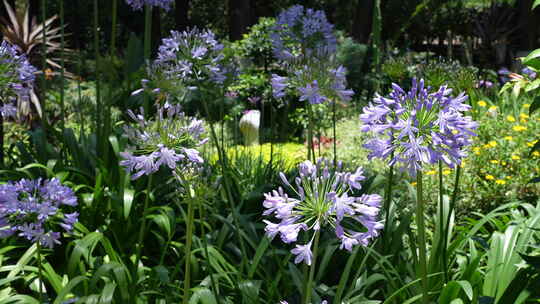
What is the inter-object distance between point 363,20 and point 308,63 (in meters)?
11.9

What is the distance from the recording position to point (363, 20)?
1383 cm

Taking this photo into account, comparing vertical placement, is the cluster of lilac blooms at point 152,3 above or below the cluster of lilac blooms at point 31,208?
above

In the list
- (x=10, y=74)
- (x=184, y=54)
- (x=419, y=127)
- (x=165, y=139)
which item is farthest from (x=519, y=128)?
(x=10, y=74)

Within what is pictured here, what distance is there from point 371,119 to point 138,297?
67.7 inches

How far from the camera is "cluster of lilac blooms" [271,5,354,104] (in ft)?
7.53

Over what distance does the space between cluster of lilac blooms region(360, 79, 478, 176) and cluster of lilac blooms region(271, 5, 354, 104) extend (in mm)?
675

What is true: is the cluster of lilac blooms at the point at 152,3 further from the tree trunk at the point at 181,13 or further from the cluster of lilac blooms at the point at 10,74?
the tree trunk at the point at 181,13

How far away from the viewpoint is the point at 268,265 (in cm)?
A: 304

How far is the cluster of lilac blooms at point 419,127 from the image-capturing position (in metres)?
1.44

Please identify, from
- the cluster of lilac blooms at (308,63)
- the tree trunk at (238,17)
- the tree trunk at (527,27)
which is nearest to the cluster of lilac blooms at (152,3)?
the cluster of lilac blooms at (308,63)

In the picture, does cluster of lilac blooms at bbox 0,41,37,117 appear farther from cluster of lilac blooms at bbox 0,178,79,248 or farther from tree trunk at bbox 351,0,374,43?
tree trunk at bbox 351,0,374,43

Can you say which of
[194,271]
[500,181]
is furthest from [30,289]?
[500,181]

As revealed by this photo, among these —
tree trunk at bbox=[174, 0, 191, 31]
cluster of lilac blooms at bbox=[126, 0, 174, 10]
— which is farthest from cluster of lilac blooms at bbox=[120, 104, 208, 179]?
tree trunk at bbox=[174, 0, 191, 31]

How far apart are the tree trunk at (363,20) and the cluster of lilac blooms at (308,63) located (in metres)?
10.8
